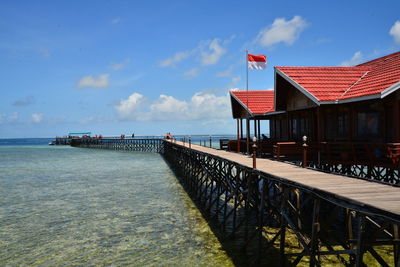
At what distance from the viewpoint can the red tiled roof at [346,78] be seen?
13510 millimetres

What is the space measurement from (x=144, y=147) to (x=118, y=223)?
2225 inches

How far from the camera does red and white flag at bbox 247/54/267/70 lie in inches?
716

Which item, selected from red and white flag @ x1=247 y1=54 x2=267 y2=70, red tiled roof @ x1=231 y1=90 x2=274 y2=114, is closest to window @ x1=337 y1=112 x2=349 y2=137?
red and white flag @ x1=247 y1=54 x2=267 y2=70

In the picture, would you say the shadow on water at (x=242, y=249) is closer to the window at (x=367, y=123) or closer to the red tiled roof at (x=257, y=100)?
the window at (x=367, y=123)

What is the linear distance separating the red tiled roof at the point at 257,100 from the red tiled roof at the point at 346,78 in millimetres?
5417

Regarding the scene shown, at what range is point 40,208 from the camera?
18234 mm

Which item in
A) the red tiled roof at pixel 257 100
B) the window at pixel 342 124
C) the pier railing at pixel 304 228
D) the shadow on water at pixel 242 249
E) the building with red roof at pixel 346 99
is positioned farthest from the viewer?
the red tiled roof at pixel 257 100

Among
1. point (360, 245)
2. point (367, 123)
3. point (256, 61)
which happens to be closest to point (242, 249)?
point (360, 245)

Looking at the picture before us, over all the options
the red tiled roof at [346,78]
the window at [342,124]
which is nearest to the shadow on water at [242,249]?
the window at [342,124]

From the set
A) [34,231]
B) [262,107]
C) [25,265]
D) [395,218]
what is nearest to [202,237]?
[25,265]

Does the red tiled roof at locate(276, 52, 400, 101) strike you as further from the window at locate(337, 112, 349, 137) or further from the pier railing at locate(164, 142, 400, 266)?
the pier railing at locate(164, 142, 400, 266)

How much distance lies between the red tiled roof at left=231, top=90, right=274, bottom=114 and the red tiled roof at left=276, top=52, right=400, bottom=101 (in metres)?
5.42

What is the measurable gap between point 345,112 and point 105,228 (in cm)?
1174

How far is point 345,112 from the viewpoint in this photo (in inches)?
617
